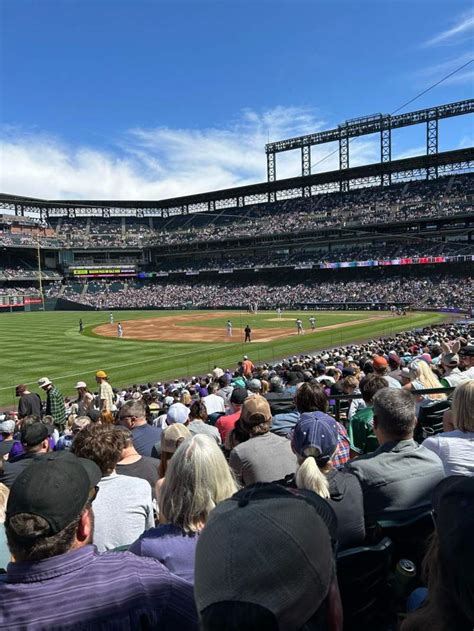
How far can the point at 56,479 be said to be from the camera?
7.45ft

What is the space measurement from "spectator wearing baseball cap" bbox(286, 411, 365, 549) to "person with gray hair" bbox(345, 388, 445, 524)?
0.26m

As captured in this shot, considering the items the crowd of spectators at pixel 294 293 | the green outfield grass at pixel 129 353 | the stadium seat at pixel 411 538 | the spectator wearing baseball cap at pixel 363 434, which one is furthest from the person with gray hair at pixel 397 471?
the crowd of spectators at pixel 294 293

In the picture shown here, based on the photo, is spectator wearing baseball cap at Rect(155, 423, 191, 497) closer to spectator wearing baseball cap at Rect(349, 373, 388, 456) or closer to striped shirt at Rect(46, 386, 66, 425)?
spectator wearing baseball cap at Rect(349, 373, 388, 456)

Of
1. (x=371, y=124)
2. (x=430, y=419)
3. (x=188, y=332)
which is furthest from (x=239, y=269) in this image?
(x=430, y=419)

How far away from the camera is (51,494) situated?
2221 millimetres

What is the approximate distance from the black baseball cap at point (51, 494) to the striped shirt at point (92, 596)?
185 millimetres

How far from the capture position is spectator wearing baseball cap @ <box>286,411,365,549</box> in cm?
314

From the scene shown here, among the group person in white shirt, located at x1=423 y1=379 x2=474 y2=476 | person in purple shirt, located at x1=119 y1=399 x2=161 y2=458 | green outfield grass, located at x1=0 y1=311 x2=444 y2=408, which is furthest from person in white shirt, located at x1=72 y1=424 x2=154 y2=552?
green outfield grass, located at x1=0 y1=311 x2=444 y2=408

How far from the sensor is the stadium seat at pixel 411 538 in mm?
3158

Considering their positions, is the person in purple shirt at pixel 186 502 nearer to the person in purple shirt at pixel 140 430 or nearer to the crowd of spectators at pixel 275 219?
the person in purple shirt at pixel 140 430

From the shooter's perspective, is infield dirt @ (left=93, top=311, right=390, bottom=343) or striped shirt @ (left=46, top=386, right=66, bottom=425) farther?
infield dirt @ (left=93, top=311, right=390, bottom=343)

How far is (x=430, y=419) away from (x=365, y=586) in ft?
14.5

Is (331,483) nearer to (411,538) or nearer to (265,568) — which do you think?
(411,538)

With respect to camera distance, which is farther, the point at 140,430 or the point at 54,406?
the point at 54,406
